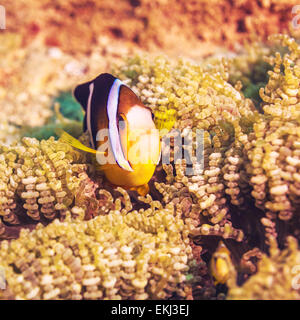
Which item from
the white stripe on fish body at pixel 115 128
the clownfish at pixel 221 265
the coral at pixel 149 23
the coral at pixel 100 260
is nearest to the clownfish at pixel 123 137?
the white stripe on fish body at pixel 115 128

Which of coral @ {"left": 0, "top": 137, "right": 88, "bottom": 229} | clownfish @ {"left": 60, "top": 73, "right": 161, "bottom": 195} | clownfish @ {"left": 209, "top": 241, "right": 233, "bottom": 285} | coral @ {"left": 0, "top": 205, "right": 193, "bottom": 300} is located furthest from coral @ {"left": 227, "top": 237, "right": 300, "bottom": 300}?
coral @ {"left": 0, "top": 137, "right": 88, "bottom": 229}

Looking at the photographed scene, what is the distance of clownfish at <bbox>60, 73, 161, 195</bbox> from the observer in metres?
1.03

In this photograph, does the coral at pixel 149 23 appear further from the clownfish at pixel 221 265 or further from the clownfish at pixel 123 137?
the clownfish at pixel 221 265

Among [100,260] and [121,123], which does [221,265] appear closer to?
[100,260]

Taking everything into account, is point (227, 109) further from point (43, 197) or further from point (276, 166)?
point (43, 197)

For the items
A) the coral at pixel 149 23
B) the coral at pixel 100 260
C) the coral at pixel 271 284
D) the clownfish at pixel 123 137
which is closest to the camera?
the coral at pixel 271 284

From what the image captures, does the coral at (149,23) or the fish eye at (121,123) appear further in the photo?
the coral at (149,23)

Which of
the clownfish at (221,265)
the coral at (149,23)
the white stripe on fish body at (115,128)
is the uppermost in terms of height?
the coral at (149,23)

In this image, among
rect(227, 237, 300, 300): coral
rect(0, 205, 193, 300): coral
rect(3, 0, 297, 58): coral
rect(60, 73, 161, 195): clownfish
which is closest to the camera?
rect(227, 237, 300, 300): coral

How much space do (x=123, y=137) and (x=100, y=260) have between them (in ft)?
1.31

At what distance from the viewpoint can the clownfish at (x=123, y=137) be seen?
1.03 meters

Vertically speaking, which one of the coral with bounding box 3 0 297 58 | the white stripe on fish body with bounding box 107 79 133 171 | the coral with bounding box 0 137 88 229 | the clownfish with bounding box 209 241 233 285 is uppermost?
the coral with bounding box 3 0 297 58

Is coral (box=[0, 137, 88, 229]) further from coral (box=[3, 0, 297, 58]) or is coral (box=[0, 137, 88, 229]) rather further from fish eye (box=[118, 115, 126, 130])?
coral (box=[3, 0, 297, 58])

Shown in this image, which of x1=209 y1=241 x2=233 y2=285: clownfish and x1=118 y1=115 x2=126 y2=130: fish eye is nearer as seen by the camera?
x1=209 y1=241 x2=233 y2=285: clownfish
